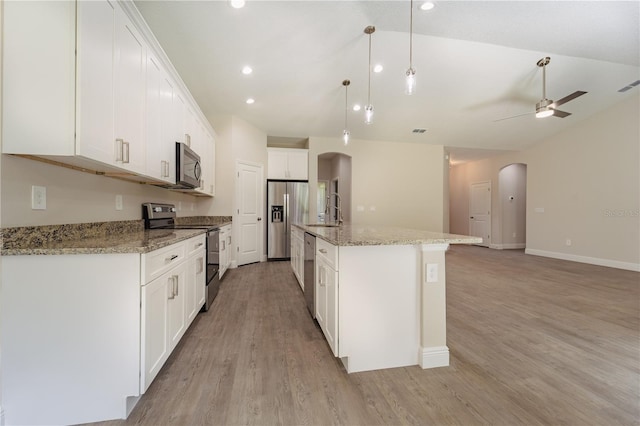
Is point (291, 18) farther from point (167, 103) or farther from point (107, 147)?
point (107, 147)

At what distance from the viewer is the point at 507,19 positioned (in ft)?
9.39

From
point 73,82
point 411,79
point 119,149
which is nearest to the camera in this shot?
point 73,82

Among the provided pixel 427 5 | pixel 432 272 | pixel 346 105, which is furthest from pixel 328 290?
pixel 346 105

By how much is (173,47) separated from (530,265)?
282 inches

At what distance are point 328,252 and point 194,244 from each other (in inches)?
48.8

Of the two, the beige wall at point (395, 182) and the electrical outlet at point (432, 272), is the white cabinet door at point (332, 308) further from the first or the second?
the beige wall at point (395, 182)

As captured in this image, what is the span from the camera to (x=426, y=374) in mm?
1624

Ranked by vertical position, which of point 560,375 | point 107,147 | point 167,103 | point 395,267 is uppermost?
point 167,103

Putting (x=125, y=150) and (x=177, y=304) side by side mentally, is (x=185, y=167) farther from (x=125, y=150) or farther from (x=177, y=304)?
(x=177, y=304)

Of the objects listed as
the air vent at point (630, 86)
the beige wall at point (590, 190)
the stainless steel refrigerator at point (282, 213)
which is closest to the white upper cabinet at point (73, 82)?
the stainless steel refrigerator at point (282, 213)

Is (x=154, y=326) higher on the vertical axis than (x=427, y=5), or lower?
lower

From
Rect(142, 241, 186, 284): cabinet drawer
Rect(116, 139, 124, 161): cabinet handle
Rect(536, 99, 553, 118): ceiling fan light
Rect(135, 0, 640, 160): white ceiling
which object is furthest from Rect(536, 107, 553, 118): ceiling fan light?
Rect(116, 139, 124, 161): cabinet handle

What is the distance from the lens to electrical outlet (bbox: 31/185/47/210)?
1337 mm

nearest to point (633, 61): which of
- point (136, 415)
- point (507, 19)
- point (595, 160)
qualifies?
point (595, 160)
